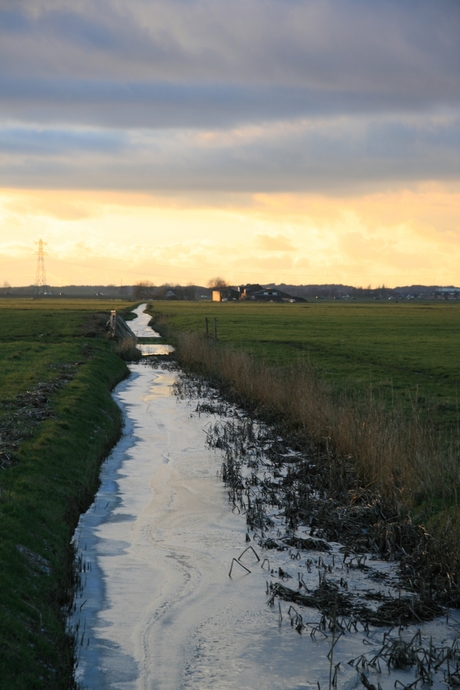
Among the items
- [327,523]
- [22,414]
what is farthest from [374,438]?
[22,414]

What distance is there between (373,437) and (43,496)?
252 inches

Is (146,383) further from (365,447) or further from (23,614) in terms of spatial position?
(23,614)

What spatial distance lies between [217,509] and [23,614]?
5.80 metres

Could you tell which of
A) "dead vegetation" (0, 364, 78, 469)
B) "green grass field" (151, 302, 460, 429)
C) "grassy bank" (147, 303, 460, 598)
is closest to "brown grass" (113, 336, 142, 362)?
"grassy bank" (147, 303, 460, 598)

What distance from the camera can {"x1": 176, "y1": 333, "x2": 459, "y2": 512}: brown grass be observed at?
38.1 feet

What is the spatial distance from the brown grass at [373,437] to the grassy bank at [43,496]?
5.05m

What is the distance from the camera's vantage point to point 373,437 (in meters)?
13.8

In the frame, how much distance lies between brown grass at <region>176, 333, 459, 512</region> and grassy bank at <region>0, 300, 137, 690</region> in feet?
16.6

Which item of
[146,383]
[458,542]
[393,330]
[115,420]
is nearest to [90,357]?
[146,383]

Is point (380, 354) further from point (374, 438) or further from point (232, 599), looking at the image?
point (232, 599)

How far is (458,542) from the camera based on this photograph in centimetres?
923

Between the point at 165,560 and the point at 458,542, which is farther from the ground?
the point at 458,542

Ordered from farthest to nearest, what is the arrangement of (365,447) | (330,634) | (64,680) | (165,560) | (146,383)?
(146,383) → (365,447) → (165,560) → (330,634) → (64,680)

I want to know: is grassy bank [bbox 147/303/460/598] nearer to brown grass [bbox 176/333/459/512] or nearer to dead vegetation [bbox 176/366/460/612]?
brown grass [bbox 176/333/459/512]
